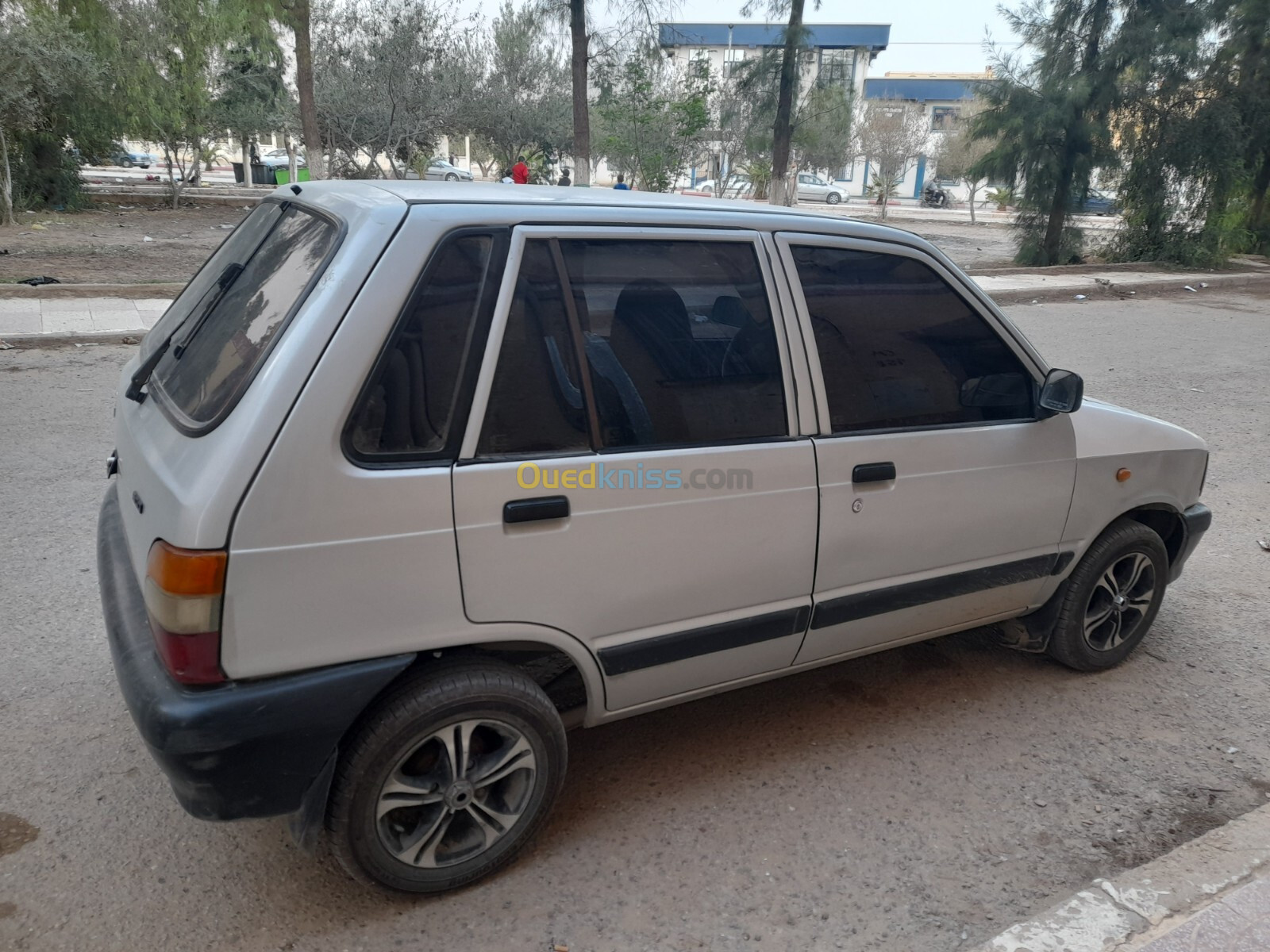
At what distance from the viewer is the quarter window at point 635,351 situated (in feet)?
8.00

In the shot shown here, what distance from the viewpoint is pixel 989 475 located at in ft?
10.6

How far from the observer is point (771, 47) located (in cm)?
2041

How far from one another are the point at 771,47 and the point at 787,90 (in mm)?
1351

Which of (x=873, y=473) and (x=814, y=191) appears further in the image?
(x=814, y=191)

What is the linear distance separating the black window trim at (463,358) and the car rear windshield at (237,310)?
26 cm

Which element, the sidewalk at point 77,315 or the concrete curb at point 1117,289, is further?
the concrete curb at point 1117,289

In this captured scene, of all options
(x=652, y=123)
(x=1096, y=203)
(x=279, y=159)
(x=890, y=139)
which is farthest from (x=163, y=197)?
(x=890, y=139)

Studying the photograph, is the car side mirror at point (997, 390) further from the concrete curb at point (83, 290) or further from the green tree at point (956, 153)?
the green tree at point (956, 153)

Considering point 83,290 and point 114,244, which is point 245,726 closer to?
point 83,290

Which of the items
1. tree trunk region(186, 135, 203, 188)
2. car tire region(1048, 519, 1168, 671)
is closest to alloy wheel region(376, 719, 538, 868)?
car tire region(1048, 519, 1168, 671)

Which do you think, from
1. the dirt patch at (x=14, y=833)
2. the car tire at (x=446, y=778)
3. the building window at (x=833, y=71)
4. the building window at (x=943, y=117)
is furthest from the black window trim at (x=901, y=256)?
the building window at (x=943, y=117)

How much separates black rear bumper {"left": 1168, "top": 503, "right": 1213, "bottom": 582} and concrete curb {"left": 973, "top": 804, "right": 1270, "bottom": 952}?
4.24 feet

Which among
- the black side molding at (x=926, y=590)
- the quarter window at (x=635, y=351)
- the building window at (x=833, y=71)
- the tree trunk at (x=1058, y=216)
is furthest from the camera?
the building window at (x=833, y=71)

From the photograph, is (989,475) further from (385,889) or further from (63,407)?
(63,407)
